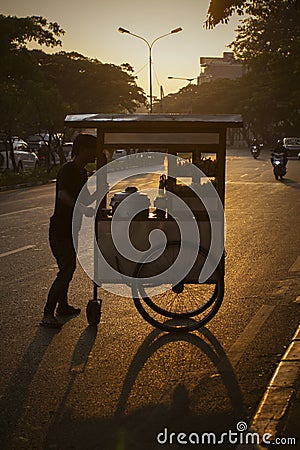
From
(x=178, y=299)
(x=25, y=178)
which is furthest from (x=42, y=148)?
(x=178, y=299)

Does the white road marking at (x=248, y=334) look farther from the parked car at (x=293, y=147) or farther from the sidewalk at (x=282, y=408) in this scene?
the parked car at (x=293, y=147)

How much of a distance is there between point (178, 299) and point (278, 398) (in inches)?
91.2

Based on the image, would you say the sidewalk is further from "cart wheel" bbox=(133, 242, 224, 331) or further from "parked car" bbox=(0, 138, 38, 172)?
"parked car" bbox=(0, 138, 38, 172)

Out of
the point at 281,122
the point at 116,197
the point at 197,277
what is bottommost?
the point at 281,122

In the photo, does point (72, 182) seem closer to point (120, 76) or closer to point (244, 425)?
point (244, 425)

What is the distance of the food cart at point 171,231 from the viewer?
6.94 metres

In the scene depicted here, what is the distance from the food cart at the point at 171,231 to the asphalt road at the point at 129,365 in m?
0.28

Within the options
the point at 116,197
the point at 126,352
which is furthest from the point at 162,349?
the point at 116,197

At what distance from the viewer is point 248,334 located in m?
6.92

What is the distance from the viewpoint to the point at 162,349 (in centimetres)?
643

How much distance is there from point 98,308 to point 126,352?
0.91 metres

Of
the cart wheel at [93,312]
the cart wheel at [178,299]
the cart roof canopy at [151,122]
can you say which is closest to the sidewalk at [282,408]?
the cart wheel at [178,299]

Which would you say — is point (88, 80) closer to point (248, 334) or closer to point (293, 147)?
point (293, 147)

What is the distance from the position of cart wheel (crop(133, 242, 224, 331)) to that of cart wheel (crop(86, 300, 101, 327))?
1.30 ft
